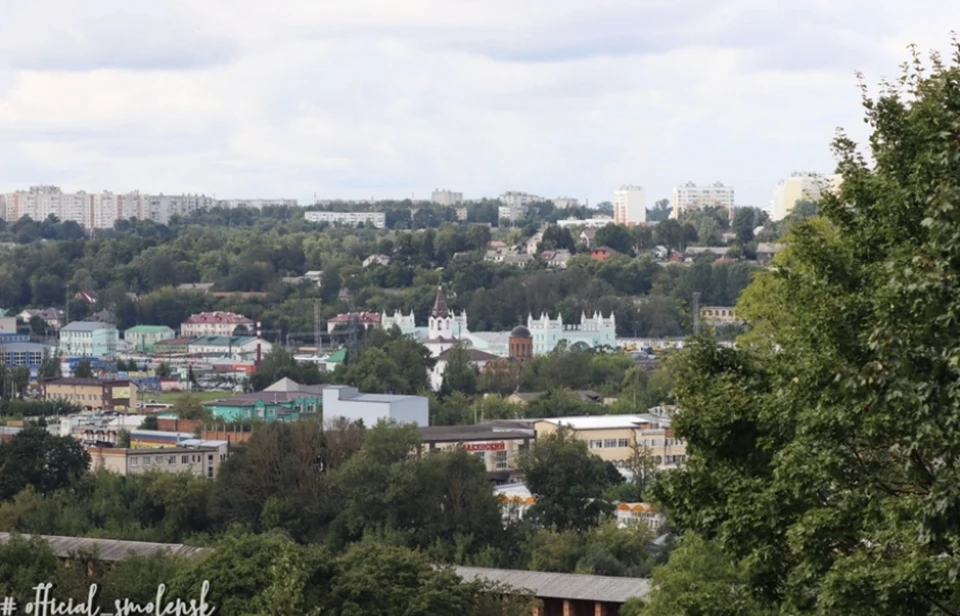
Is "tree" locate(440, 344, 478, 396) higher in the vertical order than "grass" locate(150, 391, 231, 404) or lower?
higher

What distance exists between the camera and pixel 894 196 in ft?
24.7

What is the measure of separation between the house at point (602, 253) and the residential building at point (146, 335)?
59.9 ft

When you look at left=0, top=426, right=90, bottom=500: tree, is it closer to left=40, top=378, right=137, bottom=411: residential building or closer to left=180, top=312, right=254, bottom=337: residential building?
left=40, top=378, right=137, bottom=411: residential building

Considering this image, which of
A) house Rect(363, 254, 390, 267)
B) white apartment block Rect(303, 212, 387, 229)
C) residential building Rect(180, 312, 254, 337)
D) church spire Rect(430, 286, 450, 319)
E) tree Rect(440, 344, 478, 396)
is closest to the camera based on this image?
tree Rect(440, 344, 478, 396)

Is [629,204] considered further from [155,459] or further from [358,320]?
[155,459]

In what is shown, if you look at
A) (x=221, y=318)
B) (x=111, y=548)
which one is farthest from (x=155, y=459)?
(x=221, y=318)

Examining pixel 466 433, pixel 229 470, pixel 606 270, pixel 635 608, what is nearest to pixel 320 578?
pixel 635 608

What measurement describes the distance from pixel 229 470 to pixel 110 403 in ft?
77.7

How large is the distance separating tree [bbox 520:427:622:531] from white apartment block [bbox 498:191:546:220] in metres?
107

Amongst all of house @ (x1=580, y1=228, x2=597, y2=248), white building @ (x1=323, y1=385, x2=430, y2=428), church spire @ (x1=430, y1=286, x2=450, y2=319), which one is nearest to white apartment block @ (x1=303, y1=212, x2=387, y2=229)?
house @ (x1=580, y1=228, x2=597, y2=248)

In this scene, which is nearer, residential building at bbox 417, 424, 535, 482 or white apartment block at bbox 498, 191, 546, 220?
residential building at bbox 417, 424, 535, 482

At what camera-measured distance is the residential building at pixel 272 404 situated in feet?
154

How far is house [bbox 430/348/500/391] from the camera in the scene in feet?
176

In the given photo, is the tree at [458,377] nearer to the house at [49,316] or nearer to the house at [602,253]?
the house at [49,316]
